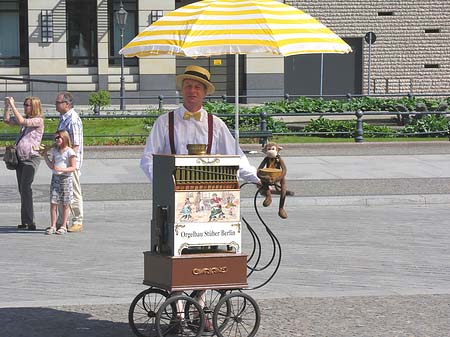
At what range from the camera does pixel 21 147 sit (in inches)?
545

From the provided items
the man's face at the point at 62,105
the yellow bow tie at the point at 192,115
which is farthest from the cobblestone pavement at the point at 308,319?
the man's face at the point at 62,105

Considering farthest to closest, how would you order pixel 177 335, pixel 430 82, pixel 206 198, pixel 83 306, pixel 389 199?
pixel 430 82 → pixel 389 199 → pixel 83 306 → pixel 177 335 → pixel 206 198

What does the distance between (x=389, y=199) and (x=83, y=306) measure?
26.4 feet

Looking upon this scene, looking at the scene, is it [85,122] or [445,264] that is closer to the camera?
[445,264]

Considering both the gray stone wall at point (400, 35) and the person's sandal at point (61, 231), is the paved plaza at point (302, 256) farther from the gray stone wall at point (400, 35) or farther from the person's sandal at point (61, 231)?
the gray stone wall at point (400, 35)

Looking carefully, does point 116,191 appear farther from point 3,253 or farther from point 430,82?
point 430,82

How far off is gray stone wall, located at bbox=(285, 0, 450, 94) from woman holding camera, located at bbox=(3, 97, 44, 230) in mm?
32768

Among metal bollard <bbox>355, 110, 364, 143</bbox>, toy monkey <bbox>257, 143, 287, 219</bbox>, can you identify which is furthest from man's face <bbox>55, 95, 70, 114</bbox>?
metal bollard <bbox>355, 110, 364, 143</bbox>

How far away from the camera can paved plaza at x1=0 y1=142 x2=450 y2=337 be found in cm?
898

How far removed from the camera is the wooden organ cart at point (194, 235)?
7852mm

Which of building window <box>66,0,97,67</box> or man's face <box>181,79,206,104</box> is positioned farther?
building window <box>66,0,97,67</box>

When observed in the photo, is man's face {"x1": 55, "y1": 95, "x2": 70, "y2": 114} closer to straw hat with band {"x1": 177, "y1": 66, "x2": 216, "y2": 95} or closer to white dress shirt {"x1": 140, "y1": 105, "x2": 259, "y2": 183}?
white dress shirt {"x1": 140, "y1": 105, "x2": 259, "y2": 183}

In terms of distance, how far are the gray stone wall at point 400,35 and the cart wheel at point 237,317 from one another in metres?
37.7

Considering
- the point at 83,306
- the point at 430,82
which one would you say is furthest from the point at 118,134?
the point at 430,82
